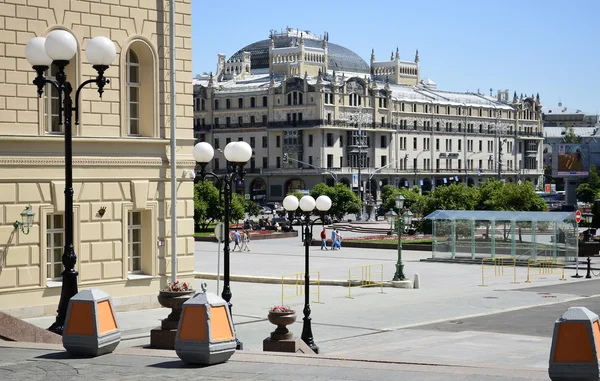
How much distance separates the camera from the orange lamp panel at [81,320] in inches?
592

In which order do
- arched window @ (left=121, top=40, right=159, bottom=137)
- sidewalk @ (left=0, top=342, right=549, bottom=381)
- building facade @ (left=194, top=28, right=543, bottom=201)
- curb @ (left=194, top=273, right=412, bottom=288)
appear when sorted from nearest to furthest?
sidewalk @ (left=0, top=342, right=549, bottom=381)
arched window @ (left=121, top=40, right=159, bottom=137)
curb @ (left=194, top=273, right=412, bottom=288)
building facade @ (left=194, top=28, right=543, bottom=201)

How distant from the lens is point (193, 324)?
14.3 metres

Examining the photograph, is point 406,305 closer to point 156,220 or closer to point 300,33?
point 156,220

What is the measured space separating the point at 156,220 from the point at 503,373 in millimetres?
13148

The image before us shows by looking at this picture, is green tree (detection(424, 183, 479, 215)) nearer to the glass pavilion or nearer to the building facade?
the glass pavilion

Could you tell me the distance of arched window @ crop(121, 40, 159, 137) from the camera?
24.9 m

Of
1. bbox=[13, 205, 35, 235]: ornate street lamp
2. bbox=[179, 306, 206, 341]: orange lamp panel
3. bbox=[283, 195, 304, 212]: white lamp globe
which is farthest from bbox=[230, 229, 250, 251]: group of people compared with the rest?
bbox=[179, 306, 206, 341]: orange lamp panel

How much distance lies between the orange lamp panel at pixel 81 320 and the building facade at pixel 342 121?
10049 centimetres

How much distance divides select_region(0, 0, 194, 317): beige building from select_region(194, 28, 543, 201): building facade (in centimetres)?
9039

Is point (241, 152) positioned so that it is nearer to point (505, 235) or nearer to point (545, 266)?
point (545, 266)

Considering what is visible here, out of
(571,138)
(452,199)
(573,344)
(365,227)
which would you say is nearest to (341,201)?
(365,227)

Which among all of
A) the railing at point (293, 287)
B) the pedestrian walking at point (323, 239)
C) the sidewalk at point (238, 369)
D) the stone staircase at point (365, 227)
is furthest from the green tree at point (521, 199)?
the sidewalk at point (238, 369)

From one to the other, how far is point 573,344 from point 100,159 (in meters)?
14.1

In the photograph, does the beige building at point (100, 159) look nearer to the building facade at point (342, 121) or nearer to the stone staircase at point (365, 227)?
the stone staircase at point (365, 227)
